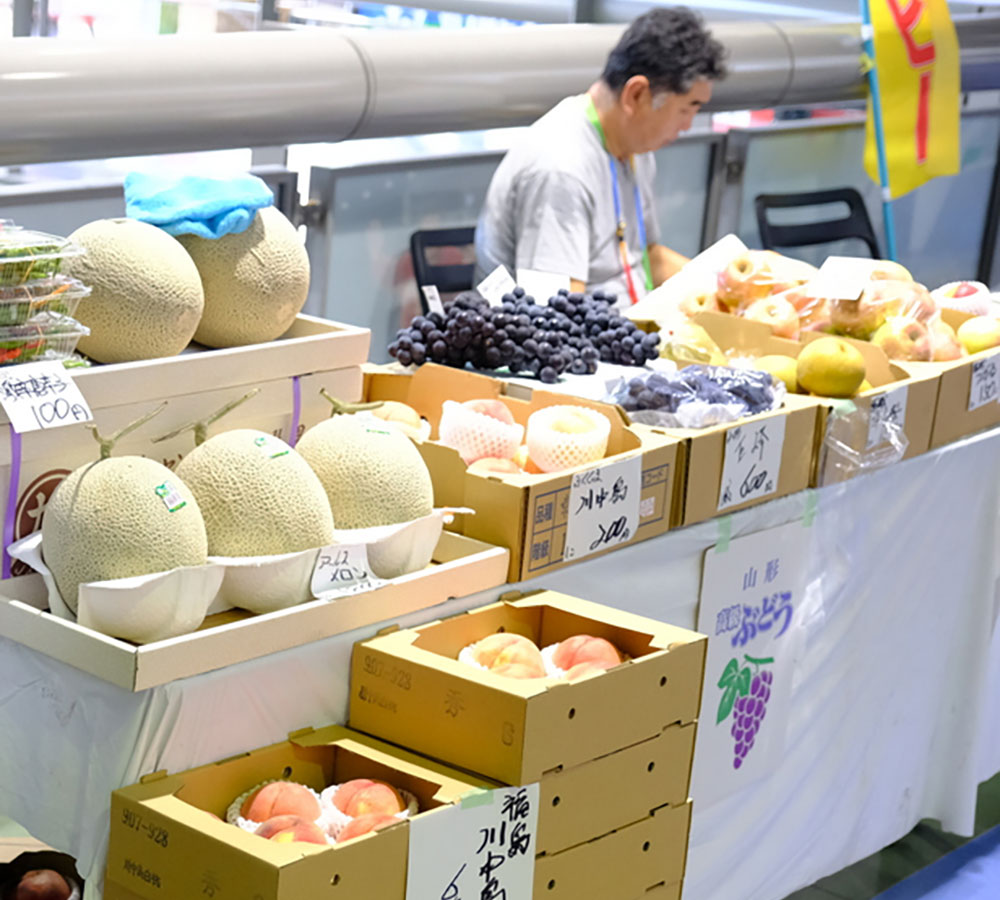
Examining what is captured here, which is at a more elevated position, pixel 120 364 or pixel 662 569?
pixel 120 364

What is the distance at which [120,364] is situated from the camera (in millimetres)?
1658

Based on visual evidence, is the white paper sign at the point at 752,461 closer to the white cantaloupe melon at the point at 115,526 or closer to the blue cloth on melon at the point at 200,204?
the blue cloth on melon at the point at 200,204

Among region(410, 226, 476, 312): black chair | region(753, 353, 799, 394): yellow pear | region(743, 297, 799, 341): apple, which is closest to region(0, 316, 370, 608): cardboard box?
region(753, 353, 799, 394): yellow pear

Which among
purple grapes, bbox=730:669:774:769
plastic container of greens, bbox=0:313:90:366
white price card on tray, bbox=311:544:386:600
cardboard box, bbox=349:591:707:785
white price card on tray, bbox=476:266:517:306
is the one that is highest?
plastic container of greens, bbox=0:313:90:366

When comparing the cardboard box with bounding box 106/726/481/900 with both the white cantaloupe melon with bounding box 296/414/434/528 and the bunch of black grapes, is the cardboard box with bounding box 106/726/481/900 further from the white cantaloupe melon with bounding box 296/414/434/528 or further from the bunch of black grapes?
the bunch of black grapes

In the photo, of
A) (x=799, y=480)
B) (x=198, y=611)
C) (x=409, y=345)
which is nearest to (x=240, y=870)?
(x=198, y=611)

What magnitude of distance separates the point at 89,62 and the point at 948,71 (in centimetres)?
341

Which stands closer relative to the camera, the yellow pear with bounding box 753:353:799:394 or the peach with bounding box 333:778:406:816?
the peach with bounding box 333:778:406:816

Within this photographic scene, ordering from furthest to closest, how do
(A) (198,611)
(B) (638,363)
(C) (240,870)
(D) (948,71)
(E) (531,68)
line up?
1. (D) (948,71)
2. (E) (531,68)
3. (B) (638,363)
4. (A) (198,611)
5. (C) (240,870)

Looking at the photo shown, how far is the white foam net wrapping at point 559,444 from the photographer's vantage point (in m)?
2.02

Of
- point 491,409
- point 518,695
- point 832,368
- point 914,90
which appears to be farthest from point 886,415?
point 914,90

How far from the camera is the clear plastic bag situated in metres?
2.23

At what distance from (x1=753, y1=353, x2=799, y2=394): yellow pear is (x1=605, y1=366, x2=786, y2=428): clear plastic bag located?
22 cm

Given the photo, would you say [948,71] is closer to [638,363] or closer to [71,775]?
[638,363]
